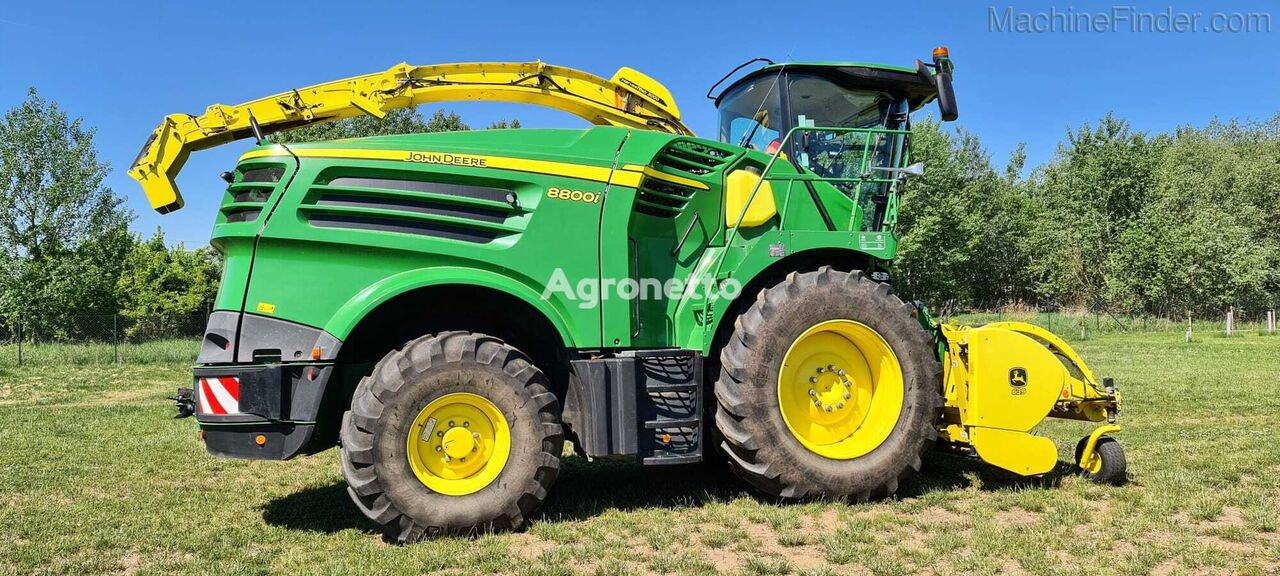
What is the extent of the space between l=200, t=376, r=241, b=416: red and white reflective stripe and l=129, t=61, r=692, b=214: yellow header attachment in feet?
5.26

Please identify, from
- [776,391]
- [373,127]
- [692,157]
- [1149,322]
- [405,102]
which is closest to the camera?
[776,391]

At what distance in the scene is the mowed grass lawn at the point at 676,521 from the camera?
14.5 feet

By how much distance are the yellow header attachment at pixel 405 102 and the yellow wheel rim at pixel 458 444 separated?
2.54 metres

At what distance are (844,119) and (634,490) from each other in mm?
A: 3438

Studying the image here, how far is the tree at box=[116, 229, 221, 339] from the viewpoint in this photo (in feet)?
122

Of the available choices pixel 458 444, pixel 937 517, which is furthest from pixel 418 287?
pixel 937 517

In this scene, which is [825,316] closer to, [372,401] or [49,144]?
[372,401]

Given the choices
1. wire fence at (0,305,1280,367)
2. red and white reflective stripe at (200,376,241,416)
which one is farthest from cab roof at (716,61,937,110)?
wire fence at (0,305,1280,367)

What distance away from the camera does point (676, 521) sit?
529 cm

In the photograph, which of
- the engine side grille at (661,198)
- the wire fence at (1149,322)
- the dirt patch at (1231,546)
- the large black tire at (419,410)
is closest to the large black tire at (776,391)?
the engine side grille at (661,198)

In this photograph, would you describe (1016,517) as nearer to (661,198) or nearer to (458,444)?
(661,198)

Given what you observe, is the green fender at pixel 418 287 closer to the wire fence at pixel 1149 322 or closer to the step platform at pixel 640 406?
the step platform at pixel 640 406

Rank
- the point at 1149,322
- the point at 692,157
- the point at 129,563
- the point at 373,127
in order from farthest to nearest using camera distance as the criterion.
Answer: the point at 1149,322, the point at 373,127, the point at 692,157, the point at 129,563
